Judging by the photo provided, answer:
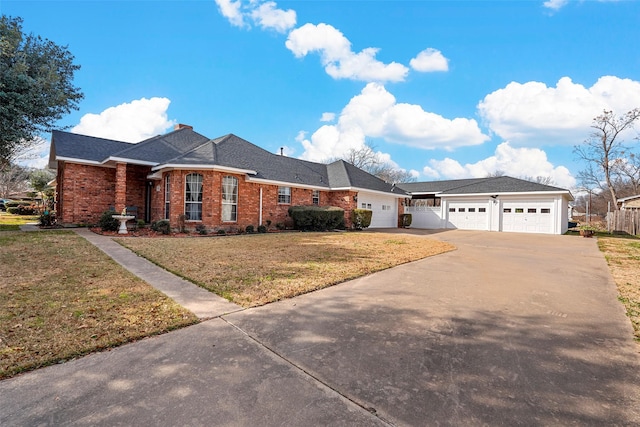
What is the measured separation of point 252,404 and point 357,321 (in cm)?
190

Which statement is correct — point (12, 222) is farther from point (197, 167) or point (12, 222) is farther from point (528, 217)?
point (528, 217)

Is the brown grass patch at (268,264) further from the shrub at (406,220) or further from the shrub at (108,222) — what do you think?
the shrub at (406,220)

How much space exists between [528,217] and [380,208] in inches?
388

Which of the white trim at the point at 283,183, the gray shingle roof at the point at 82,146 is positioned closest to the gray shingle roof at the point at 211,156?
the gray shingle roof at the point at 82,146

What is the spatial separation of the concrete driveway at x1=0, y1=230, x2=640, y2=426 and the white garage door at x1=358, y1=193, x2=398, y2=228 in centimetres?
1606

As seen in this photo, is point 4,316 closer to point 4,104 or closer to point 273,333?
point 273,333

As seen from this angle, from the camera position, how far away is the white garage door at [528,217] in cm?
1920

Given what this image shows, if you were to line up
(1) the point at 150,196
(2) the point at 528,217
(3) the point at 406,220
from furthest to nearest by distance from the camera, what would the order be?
1. (3) the point at 406,220
2. (2) the point at 528,217
3. (1) the point at 150,196

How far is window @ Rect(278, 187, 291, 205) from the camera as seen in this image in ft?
56.5

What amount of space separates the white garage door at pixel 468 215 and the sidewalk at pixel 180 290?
21289 mm

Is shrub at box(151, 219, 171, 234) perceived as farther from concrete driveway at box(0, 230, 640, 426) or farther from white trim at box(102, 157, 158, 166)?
concrete driveway at box(0, 230, 640, 426)

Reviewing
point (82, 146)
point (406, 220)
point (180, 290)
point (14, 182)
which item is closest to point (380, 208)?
point (406, 220)

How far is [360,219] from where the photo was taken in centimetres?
1852

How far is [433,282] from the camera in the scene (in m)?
5.84
